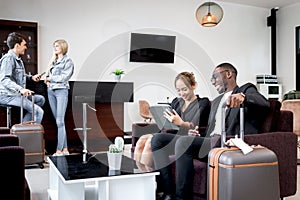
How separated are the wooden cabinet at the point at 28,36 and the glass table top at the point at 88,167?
3870mm

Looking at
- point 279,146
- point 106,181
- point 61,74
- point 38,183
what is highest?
A: point 61,74

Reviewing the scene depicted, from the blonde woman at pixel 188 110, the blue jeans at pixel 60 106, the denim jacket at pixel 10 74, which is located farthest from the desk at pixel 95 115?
the blonde woman at pixel 188 110

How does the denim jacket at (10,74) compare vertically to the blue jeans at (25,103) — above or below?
above

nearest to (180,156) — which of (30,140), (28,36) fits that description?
(30,140)

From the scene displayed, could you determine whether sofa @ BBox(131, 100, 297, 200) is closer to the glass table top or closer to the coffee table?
the coffee table

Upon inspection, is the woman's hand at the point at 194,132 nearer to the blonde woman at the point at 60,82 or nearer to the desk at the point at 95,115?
the blonde woman at the point at 60,82

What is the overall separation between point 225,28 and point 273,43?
1.42 meters

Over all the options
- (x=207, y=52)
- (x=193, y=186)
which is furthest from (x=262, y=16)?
(x=193, y=186)

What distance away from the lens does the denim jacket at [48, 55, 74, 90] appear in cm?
414

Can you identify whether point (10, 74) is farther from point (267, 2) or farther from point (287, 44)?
point (287, 44)

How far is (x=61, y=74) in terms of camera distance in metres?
4.19

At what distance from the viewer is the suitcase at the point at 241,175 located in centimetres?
190

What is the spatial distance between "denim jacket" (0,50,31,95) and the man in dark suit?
2.01 meters

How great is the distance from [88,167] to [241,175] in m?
1.00
